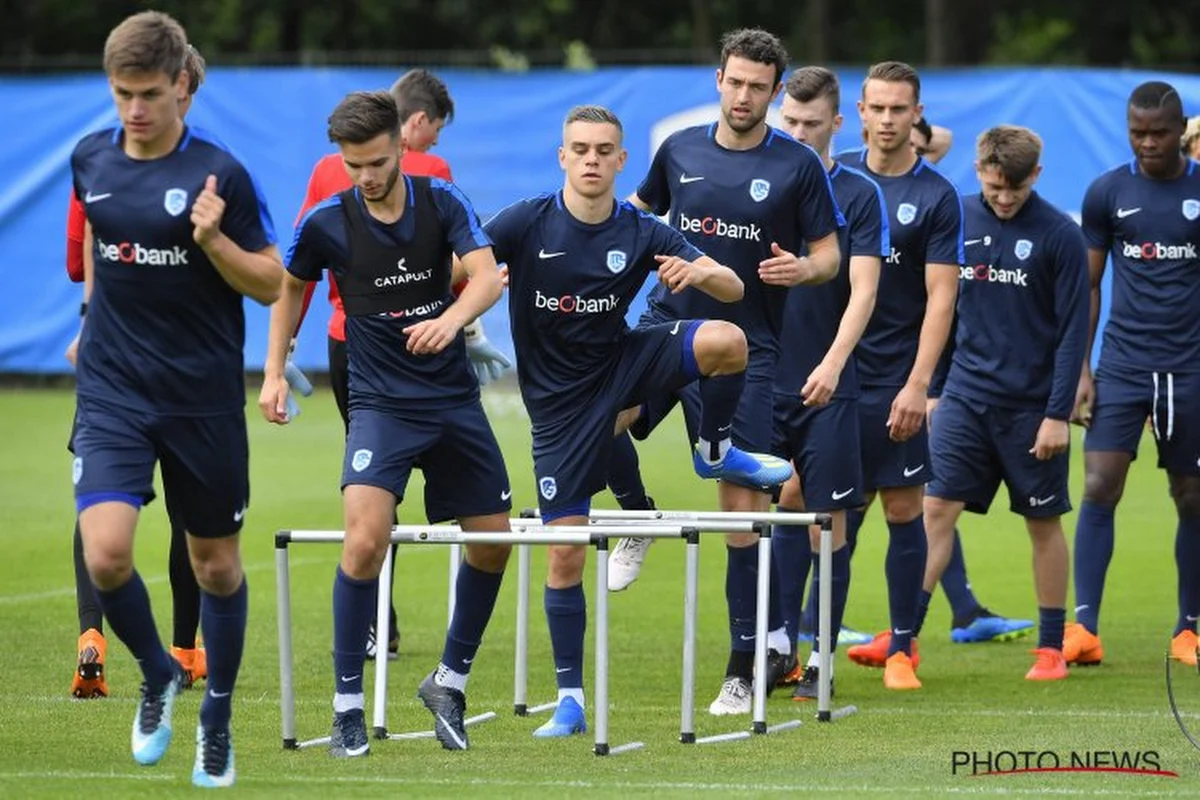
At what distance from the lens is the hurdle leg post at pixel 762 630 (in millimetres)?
7906

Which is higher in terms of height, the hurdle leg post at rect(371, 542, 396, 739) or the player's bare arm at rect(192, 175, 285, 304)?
the player's bare arm at rect(192, 175, 285, 304)

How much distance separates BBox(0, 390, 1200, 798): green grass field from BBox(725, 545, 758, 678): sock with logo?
0.32 m

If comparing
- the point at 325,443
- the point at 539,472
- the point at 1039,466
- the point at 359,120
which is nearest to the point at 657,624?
the point at 1039,466

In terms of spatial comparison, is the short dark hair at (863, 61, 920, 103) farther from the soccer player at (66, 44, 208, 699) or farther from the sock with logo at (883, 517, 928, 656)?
the soccer player at (66, 44, 208, 699)

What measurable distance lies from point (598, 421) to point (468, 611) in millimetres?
850

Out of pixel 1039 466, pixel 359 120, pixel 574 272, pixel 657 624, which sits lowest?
pixel 657 624

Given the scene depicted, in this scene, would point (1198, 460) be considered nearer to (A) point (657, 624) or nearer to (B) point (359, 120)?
(A) point (657, 624)

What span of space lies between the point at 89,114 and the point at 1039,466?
1540 cm

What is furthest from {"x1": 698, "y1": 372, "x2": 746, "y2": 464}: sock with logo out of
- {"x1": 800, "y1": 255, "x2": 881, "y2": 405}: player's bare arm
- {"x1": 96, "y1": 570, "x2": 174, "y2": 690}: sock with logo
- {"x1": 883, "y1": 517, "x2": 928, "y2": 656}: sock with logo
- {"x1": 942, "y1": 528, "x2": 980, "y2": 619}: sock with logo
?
{"x1": 942, "y1": 528, "x2": 980, "y2": 619}: sock with logo

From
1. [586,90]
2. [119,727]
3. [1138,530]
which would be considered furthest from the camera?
[586,90]

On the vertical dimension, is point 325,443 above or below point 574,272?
below

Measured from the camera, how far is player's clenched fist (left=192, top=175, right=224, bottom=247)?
6.40 meters

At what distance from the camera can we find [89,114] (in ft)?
76.2

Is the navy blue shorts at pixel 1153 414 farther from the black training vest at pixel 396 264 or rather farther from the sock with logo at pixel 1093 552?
the black training vest at pixel 396 264
